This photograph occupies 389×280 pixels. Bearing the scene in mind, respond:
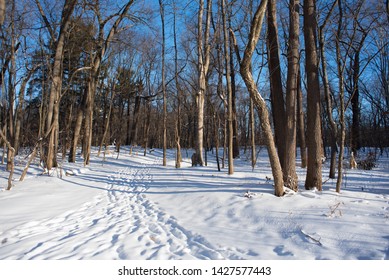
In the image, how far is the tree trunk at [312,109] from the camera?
6141 millimetres

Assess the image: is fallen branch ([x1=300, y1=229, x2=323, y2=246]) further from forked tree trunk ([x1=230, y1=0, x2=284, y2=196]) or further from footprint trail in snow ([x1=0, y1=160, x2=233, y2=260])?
forked tree trunk ([x1=230, y1=0, x2=284, y2=196])

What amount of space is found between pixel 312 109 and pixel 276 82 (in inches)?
51.2

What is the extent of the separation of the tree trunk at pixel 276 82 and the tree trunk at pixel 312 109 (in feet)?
2.36

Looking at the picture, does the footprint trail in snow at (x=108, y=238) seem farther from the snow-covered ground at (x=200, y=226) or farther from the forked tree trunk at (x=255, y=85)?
the forked tree trunk at (x=255, y=85)

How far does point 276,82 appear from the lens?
6910 millimetres

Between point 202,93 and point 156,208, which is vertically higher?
point 202,93

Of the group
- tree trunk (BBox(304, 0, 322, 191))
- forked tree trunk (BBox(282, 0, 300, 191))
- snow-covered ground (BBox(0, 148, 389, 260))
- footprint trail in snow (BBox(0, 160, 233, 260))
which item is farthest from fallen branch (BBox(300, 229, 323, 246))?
tree trunk (BBox(304, 0, 322, 191))

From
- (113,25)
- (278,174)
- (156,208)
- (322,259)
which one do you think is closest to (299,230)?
(322,259)

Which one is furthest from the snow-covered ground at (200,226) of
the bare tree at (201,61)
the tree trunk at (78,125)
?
the tree trunk at (78,125)

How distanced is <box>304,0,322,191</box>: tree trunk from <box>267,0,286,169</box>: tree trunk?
0.72 m

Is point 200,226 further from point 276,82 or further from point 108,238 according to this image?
point 276,82
